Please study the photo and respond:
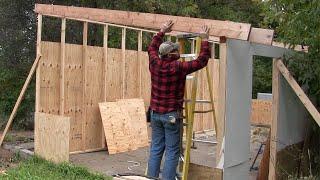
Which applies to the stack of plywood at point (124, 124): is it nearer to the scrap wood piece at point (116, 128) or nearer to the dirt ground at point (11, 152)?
the scrap wood piece at point (116, 128)

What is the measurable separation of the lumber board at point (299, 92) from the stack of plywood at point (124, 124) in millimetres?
3870

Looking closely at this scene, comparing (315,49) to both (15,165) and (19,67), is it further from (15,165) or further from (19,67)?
(19,67)

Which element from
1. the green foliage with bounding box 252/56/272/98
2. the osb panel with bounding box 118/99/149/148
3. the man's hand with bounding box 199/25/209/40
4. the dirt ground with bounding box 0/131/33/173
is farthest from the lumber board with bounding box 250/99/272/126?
the man's hand with bounding box 199/25/209/40

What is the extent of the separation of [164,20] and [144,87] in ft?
17.0

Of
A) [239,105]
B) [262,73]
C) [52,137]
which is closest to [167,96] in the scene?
[239,105]

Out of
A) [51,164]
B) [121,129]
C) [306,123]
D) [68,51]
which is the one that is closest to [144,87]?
[121,129]

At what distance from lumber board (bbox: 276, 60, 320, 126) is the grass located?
285 centimetres

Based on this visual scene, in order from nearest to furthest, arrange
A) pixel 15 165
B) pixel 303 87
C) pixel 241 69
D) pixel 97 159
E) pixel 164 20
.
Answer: pixel 164 20 < pixel 241 69 < pixel 303 87 < pixel 15 165 < pixel 97 159

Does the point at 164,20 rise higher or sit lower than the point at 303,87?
higher

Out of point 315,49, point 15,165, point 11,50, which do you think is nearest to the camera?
point 315,49

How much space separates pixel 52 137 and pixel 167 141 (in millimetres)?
3009

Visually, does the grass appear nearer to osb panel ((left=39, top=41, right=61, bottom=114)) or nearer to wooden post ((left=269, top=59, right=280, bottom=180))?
osb panel ((left=39, top=41, right=61, bottom=114))

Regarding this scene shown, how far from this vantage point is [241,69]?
18.5 feet

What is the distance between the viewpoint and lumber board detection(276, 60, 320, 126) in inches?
222
